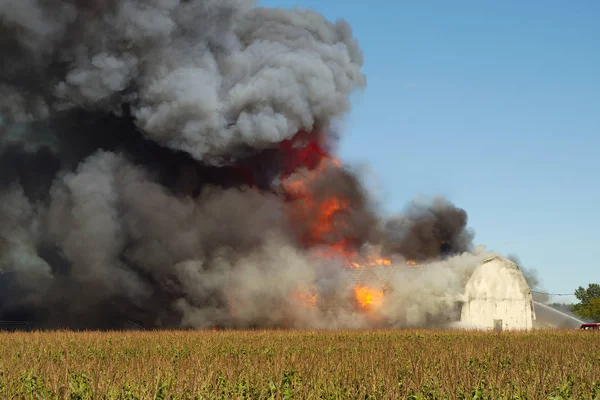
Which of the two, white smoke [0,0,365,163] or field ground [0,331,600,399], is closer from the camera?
field ground [0,331,600,399]

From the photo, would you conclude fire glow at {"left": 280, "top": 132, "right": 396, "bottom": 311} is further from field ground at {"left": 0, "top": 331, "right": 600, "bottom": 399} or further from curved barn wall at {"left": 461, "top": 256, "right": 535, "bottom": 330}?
field ground at {"left": 0, "top": 331, "right": 600, "bottom": 399}

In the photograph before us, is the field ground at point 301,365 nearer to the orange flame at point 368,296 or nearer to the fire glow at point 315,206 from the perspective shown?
the orange flame at point 368,296

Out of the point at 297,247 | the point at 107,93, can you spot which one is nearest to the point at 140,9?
the point at 107,93

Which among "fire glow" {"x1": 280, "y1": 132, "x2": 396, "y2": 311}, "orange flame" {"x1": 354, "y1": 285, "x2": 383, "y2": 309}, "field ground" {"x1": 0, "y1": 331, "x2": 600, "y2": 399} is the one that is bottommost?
"field ground" {"x1": 0, "y1": 331, "x2": 600, "y2": 399}

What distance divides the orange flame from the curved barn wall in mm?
6788

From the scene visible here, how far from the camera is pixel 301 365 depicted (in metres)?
28.3

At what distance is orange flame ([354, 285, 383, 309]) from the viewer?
59094 millimetres

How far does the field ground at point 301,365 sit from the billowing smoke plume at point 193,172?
8266mm

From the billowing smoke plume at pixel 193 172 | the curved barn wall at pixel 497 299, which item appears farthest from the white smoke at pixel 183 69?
the curved barn wall at pixel 497 299

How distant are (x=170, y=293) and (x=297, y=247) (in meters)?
10.1

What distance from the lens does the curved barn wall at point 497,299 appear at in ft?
197

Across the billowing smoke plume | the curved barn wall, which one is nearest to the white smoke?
the billowing smoke plume

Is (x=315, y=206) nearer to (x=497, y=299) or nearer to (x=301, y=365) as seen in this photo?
(x=497, y=299)

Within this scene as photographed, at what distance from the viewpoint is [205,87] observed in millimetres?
53375
